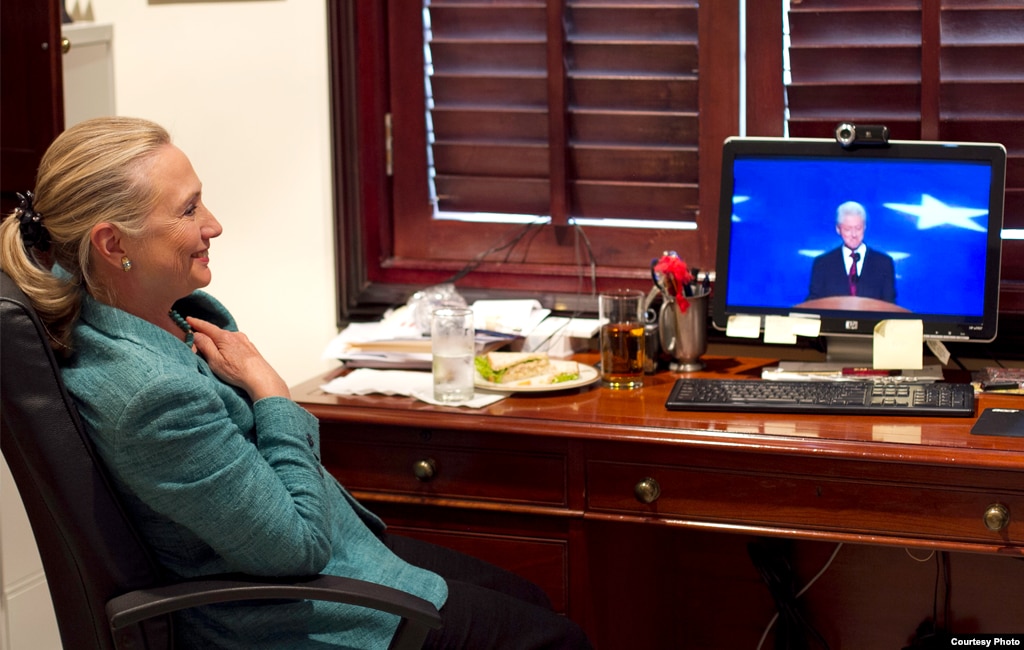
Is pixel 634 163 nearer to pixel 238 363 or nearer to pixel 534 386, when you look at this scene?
pixel 534 386

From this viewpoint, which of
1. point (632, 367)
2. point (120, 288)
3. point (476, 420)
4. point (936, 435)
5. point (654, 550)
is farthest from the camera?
point (654, 550)

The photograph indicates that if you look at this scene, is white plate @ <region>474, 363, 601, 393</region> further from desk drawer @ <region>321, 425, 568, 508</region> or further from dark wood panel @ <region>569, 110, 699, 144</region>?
dark wood panel @ <region>569, 110, 699, 144</region>

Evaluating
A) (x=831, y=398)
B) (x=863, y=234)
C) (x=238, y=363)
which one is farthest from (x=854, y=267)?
(x=238, y=363)

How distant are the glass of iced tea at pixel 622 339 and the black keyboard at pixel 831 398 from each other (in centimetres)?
11

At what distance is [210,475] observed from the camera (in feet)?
4.81

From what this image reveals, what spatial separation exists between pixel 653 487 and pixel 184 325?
82 centimetres

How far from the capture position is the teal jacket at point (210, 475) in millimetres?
1455

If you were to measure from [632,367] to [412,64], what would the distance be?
3.07 feet

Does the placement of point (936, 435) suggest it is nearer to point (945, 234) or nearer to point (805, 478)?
point (805, 478)

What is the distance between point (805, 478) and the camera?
193cm

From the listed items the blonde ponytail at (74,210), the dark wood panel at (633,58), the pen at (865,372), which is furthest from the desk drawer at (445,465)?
the dark wood panel at (633,58)

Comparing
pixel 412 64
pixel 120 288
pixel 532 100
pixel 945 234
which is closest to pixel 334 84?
pixel 412 64

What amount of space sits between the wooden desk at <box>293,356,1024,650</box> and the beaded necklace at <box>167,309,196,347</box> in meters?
0.40

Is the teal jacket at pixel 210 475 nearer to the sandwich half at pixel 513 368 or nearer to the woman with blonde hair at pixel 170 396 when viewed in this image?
the woman with blonde hair at pixel 170 396
